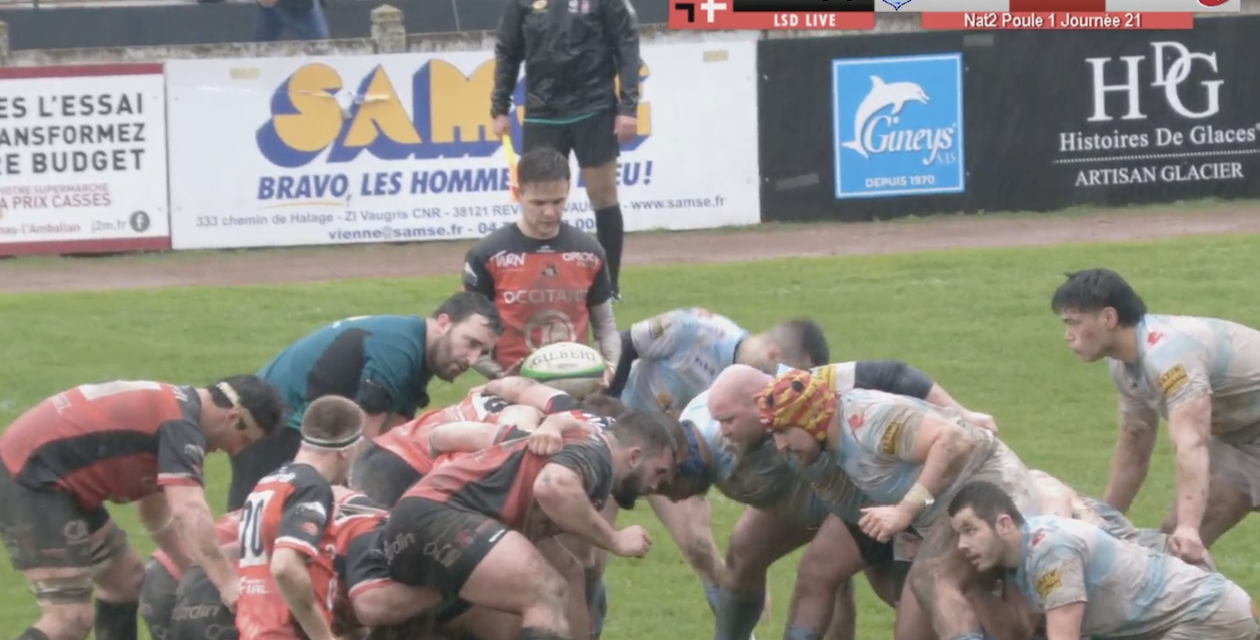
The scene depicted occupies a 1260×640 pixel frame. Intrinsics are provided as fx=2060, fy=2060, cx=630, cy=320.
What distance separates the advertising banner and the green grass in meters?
2.06

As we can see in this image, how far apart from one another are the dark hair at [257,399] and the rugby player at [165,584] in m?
0.43

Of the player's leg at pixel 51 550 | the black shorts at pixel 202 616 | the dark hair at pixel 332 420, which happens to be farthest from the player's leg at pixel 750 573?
the player's leg at pixel 51 550

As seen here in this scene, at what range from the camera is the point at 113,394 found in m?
8.48

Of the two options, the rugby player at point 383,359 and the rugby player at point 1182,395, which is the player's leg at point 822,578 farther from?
the rugby player at point 383,359

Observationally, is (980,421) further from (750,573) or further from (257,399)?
(257,399)

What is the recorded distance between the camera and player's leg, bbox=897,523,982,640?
8141mm

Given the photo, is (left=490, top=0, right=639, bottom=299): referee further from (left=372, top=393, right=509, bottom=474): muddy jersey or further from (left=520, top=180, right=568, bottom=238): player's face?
(left=372, top=393, right=509, bottom=474): muddy jersey

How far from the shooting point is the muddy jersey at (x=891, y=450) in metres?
8.23

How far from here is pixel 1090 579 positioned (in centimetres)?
801

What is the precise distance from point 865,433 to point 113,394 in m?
3.08

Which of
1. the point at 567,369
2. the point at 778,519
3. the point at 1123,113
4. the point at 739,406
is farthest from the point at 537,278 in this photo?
the point at 1123,113

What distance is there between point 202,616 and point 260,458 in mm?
1653

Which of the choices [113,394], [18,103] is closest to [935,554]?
[113,394]

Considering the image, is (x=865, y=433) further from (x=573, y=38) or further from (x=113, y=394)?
(x=573, y=38)
